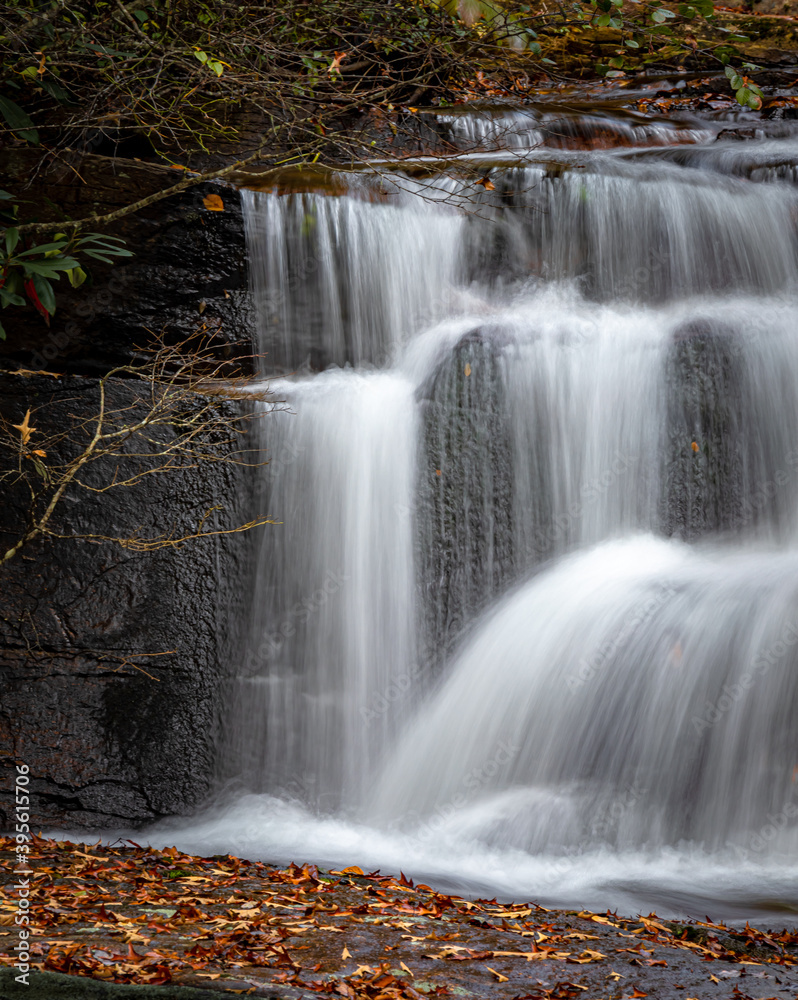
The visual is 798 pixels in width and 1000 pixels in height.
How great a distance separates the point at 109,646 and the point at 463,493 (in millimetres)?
2258

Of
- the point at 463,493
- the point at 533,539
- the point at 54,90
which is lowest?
the point at 533,539

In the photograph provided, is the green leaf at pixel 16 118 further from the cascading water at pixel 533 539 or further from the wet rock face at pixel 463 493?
the wet rock face at pixel 463 493

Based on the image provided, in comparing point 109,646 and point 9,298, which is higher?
point 9,298

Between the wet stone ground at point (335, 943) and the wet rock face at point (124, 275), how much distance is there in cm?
288

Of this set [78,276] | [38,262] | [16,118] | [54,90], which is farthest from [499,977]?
[54,90]

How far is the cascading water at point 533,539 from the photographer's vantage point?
4.38 m

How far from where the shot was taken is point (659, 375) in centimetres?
589

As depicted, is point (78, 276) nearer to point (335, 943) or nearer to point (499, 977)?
point (335, 943)

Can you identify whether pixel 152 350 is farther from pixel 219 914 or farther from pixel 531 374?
pixel 219 914

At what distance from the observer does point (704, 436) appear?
5773 mm

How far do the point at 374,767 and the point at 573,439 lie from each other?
2.45 m

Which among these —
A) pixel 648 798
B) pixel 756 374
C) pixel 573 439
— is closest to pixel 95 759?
pixel 648 798

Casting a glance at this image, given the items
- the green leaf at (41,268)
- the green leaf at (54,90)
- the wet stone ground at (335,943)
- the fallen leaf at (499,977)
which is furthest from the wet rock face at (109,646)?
the fallen leaf at (499,977)

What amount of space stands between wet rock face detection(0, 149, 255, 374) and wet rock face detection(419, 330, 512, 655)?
1514mm
